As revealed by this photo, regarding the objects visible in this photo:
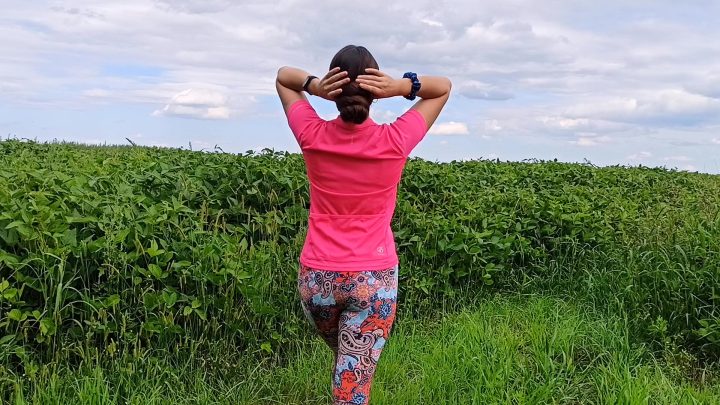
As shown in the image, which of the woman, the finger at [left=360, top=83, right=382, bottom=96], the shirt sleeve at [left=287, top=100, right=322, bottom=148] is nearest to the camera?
the finger at [left=360, top=83, right=382, bottom=96]

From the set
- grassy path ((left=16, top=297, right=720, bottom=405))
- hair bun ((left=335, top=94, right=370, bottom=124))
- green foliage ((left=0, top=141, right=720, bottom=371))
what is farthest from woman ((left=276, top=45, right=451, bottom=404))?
green foliage ((left=0, top=141, right=720, bottom=371))

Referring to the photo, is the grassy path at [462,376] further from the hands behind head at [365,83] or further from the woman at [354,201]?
the hands behind head at [365,83]

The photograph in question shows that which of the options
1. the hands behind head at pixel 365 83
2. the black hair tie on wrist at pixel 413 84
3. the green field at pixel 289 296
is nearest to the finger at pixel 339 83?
the hands behind head at pixel 365 83

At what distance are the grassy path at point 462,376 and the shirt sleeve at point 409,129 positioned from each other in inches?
68.4

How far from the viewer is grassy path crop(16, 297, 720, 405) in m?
3.80

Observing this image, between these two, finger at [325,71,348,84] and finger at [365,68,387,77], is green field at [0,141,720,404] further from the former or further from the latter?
finger at [365,68,387,77]

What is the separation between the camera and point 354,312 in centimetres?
305

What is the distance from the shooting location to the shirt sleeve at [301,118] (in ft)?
10.1

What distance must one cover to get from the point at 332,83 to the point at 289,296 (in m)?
2.34

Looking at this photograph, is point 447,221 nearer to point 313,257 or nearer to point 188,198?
point 188,198

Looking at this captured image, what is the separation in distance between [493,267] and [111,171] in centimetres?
345

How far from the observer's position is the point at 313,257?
302 centimetres

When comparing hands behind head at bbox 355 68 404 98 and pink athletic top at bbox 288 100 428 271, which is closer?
hands behind head at bbox 355 68 404 98

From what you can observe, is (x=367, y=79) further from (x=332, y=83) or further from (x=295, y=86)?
(x=295, y=86)
